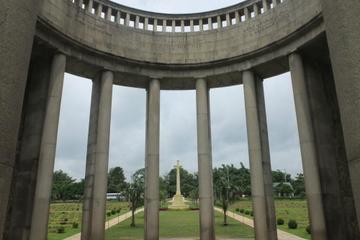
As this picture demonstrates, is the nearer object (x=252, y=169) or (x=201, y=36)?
(x=252, y=169)

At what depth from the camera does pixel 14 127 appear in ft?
35.7

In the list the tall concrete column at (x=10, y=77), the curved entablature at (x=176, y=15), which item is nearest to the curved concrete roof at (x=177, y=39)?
the curved entablature at (x=176, y=15)

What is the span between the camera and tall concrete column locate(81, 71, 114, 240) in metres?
27.5

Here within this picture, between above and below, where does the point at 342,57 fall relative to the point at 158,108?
below

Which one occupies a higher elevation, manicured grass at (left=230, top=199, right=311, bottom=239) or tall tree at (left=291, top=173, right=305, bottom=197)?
tall tree at (left=291, top=173, right=305, bottom=197)

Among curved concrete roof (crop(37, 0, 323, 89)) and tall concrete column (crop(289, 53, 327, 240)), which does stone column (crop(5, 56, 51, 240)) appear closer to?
curved concrete roof (crop(37, 0, 323, 89))

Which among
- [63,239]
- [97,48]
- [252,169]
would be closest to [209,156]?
[252,169]

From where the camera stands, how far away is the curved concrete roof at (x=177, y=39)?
28.2m

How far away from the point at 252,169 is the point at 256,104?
6895 mm

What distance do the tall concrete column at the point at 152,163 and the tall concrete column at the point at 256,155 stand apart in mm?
9216

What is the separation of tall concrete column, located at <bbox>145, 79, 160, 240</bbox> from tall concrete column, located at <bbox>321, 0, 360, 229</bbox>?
2175 cm

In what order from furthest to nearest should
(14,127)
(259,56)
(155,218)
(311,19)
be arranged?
(259,56) < (155,218) < (311,19) < (14,127)

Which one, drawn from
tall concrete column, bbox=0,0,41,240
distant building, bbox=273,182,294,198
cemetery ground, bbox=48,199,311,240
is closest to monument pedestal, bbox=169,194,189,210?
cemetery ground, bbox=48,199,311,240

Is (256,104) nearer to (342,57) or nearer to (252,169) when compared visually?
(252,169)
